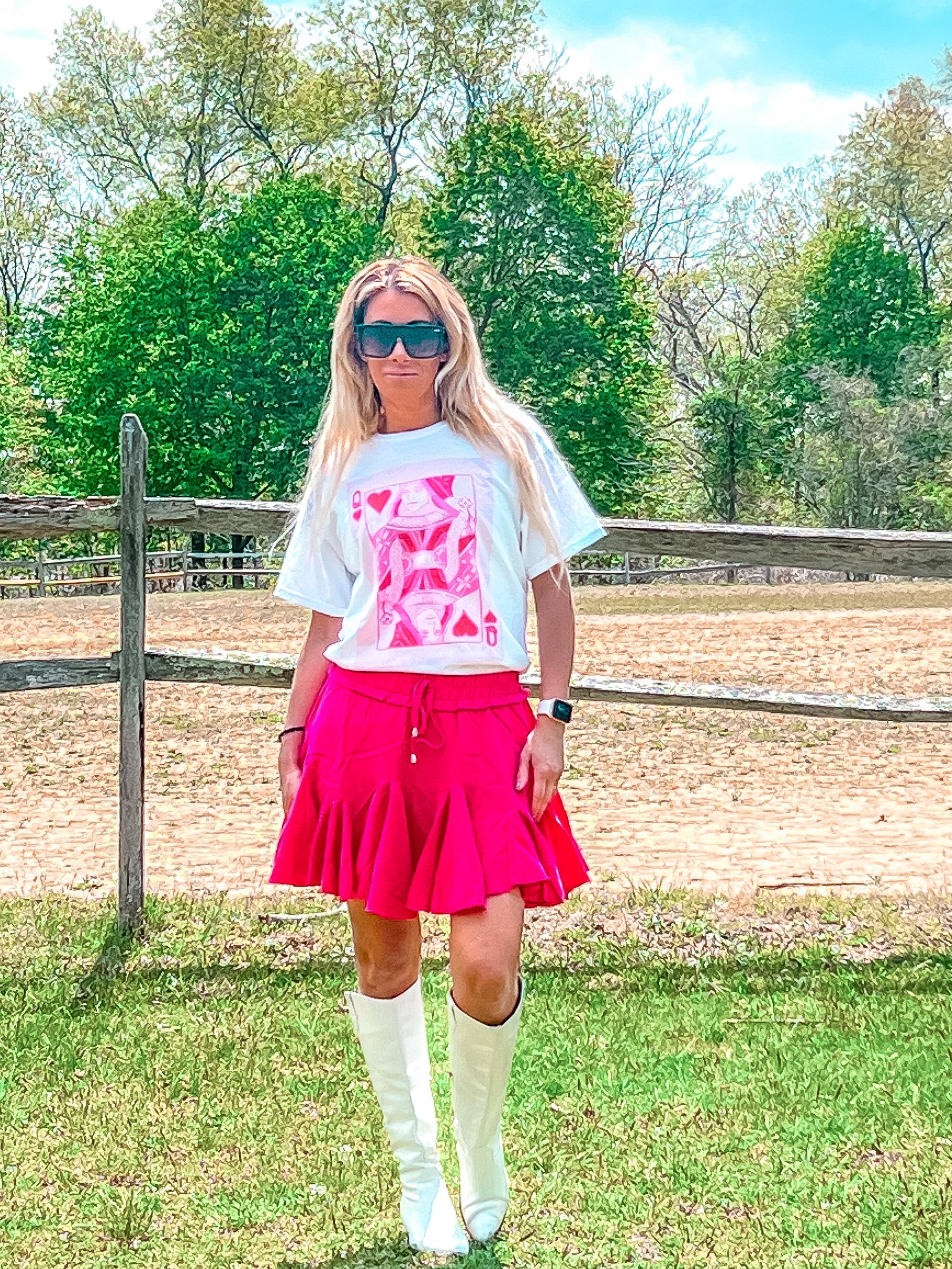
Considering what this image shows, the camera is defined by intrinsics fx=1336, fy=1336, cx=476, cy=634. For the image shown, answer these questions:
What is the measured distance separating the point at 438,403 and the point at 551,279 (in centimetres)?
3312

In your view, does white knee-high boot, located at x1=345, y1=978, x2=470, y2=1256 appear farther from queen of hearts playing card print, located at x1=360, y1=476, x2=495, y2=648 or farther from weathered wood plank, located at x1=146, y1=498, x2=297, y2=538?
weathered wood plank, located at x1=146, y1=498, x2=297, y2=538

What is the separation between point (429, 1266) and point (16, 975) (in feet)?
7.18

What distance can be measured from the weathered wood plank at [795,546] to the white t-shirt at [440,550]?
70.8 inches

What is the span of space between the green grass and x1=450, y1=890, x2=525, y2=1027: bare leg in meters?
0.56

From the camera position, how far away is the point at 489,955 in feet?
8.20

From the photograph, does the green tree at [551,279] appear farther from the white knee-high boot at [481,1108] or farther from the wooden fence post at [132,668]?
the white knee-high boot at [481,1108]

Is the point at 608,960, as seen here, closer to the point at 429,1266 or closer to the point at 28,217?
the point at 429,1266

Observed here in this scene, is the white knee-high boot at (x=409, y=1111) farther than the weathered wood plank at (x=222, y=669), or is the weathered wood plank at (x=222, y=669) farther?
the weathered wood plank at (x=222, y=669)

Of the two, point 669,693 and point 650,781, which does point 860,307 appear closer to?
point 650,781

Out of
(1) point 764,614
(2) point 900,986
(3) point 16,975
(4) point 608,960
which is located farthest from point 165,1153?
(1) point 764,614

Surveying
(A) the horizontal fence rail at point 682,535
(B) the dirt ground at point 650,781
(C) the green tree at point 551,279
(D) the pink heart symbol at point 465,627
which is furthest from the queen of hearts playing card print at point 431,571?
(C) the green tree at point 551,279

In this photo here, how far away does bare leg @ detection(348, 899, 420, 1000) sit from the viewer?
2672mm

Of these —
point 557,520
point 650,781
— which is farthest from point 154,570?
point 557,520

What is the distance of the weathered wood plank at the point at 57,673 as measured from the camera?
Answer: 4480 millimetres
